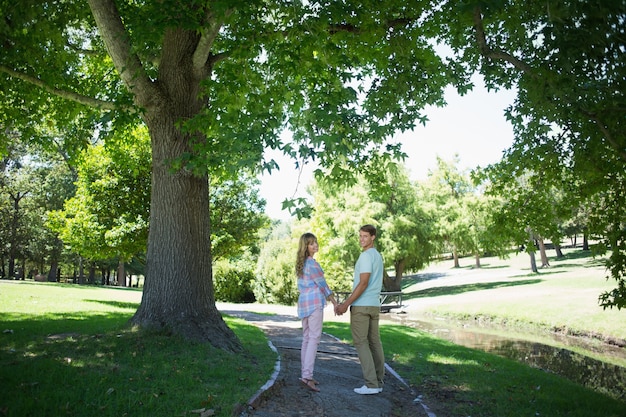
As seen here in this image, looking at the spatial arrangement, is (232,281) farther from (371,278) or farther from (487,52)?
(371,278)

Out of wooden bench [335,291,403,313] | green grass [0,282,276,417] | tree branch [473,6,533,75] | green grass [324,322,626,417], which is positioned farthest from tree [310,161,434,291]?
green grass [0,282,276,417]

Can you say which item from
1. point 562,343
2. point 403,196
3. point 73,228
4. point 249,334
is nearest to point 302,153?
point 249,334

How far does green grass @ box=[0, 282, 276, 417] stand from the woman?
69cm

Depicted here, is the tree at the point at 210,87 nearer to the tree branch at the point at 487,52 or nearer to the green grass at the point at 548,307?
the tree branch at the point at 487,52

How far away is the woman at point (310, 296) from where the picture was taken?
649cm

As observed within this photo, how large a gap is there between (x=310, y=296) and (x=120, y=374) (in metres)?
2.69

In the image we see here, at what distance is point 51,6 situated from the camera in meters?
9.62

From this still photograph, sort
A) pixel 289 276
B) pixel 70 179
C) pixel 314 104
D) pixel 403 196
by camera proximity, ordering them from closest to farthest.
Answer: pixel 314 104 → pixel 289 276 → pixel 403 196 → pixel 70 179

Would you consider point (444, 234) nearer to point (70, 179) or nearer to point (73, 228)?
point (73, 228)

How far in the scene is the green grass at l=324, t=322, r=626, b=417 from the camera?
6.57 m

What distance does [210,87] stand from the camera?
25.6 feet

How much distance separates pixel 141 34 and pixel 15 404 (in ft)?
17.2

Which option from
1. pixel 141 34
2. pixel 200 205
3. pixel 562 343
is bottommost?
pixel 562 343

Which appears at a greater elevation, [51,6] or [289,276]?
[51,6]
